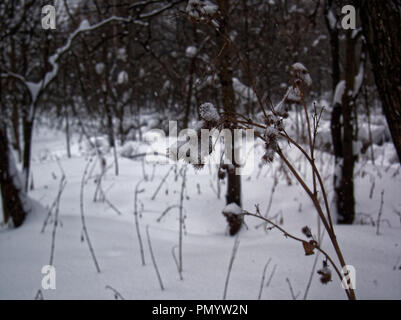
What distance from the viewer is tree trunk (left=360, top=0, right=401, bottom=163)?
141cm

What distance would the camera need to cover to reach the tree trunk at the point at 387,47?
1414 mm

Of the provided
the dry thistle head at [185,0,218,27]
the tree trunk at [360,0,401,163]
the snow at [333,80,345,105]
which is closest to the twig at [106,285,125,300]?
the dry thistle head at [185,0,218,27]

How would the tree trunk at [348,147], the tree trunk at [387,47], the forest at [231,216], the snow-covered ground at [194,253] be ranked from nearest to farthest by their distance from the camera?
1. the forest at [231,216]
2. the tree trunk at [387,47]
3. the snow-covered ground at [194,253]
4. the tree trunk at [348,147]

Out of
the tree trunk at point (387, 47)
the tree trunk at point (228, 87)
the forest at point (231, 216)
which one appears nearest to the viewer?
the forest at point (231, 216)

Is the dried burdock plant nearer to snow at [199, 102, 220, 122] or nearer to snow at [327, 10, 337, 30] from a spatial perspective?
snow at [199, 102, 220, 122]

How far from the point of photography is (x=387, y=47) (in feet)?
4.65

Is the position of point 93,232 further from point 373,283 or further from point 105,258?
point 373,283

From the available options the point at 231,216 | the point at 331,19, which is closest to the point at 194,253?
the point at 231,216

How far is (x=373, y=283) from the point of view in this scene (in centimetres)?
172

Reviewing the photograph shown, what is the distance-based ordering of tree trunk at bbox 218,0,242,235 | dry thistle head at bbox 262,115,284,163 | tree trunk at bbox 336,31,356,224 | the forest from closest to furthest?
dry thistle head at bbox 262,115,284,163, the forest, tree trunk at bbox 218,0,242,235, tree trunk at bbox 336,31,356,224

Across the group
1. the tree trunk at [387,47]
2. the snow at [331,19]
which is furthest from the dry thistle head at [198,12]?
the snow at [331,19]

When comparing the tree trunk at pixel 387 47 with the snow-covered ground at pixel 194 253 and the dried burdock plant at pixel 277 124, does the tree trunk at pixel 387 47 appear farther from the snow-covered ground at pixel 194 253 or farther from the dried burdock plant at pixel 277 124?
the snow-covered ground at pixel 194 253
